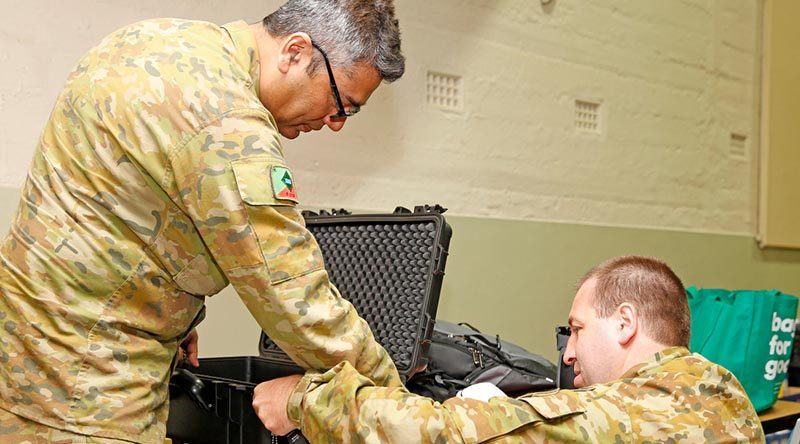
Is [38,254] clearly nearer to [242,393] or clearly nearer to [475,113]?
[242,393]

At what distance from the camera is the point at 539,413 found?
119 cm

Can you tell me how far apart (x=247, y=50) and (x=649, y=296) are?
0.78m

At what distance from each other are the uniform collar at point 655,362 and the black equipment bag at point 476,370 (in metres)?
0.45

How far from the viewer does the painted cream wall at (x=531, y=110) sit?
2.28 metres

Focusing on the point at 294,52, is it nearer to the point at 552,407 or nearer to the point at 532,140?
the point at 552,407

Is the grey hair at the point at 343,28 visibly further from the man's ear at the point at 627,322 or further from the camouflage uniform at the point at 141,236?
the man's ear at the point at 627,322

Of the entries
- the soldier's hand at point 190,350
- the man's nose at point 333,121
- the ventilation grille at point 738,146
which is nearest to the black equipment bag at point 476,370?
the soldier's hand at point 190,350

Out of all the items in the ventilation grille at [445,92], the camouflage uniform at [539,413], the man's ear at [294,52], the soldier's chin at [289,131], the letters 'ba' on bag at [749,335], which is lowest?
the letters 'ba' on bag at [749,335]

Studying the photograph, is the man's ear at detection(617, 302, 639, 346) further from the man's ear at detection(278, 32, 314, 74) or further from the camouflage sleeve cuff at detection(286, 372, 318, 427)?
the man's ear at detection(278, 32, 314, 74)

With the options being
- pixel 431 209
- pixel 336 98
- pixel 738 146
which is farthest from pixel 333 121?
pixel 738 146

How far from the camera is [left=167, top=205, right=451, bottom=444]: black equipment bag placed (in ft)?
4.81

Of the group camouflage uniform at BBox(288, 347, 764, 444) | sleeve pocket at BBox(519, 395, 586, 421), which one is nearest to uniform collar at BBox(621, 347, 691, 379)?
camouflage uniform at BBox(288, 347, 764, 444)

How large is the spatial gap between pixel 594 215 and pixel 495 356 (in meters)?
2.09

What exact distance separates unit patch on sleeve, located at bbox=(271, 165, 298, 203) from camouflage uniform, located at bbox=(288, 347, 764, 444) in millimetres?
265
